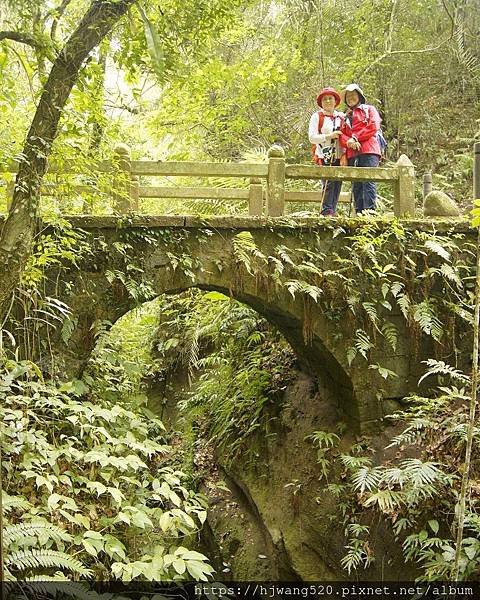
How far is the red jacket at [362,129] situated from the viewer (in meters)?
8.02

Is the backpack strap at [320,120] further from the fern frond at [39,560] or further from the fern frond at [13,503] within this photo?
the fern frond at [39,560]

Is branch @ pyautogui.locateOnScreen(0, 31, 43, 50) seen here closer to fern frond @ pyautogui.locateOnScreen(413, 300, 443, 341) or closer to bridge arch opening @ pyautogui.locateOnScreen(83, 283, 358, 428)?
bridge arch opening @ pyautogui.locateOnScreen(83, 283, 358, 428)

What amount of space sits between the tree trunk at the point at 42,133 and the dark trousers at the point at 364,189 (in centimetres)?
420

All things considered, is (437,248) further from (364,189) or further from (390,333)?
(364,189)

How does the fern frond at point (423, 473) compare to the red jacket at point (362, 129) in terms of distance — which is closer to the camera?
the fern frond at point (423, 473)

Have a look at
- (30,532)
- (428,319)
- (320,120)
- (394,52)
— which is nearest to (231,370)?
(428,319)

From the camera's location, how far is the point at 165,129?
1283cm

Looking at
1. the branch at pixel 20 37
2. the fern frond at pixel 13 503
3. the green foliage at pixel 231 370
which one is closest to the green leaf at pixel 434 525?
the green foliage at pixel 231 370

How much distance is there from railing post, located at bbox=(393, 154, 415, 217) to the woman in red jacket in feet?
1.33

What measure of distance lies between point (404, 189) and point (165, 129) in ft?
21.5

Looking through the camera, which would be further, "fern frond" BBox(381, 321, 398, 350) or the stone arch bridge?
"fern frond" BBox(381, 321, 398, 350)

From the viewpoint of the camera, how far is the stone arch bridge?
6.50 meters

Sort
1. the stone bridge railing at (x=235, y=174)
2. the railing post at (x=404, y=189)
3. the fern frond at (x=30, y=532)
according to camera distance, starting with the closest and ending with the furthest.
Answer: the fern frond at (x=30, y=532), the stone bridge railing at (x=235, y=174), the railing post at (x=404, y=189)

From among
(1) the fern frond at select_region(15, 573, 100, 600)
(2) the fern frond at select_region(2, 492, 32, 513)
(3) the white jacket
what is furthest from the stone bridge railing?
(1) the fern frond at select_region(15, 573, 100, 600)
